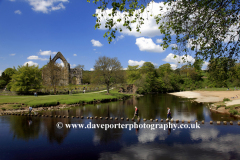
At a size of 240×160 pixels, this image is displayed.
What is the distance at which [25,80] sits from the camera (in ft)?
145

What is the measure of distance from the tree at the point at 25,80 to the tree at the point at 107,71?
17337 millimetres

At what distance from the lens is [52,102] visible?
108 feet

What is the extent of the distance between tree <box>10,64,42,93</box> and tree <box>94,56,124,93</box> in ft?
56.9

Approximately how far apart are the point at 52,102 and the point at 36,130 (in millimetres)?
17509

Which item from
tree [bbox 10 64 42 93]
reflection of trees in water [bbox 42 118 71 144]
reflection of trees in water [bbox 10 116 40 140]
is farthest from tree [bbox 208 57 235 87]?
tree [bbox 10 64 42 93]

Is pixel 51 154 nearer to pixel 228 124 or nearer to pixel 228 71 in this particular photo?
pixel 228 71

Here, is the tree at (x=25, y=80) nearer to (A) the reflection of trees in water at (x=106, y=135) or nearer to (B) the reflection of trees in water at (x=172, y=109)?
(B) the reflection of trees in water at (x=172, y=109)

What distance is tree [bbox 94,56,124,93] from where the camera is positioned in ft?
171

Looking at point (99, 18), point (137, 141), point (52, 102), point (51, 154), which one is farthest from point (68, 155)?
point (52, 102)

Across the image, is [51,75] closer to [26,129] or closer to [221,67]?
[26,129]

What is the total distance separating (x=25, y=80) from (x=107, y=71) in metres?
23.1

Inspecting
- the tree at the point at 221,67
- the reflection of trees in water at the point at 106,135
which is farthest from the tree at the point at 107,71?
the tree at the point at 221,67

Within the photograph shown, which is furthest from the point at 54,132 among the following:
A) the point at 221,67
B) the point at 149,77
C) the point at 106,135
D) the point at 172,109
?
the point at 149,77

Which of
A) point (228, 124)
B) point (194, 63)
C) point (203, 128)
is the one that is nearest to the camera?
point (194, 63)
